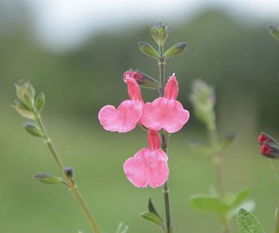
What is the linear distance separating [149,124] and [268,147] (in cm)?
12

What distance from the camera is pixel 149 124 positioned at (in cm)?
58

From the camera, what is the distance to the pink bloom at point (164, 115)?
22.5 inches

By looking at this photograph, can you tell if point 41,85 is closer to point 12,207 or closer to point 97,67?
point 97,67

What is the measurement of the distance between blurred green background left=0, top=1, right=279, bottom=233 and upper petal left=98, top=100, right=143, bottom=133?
296 centimetres

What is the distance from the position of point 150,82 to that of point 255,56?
8190mm

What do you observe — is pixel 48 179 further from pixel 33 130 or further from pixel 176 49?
pixel 176 49

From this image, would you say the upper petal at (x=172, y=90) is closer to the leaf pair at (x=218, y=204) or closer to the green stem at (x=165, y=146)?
the green stem at (x=165, y=146)

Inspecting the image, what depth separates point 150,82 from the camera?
0.62 metres

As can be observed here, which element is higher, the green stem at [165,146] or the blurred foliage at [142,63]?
the blurred foliage at [142,63]

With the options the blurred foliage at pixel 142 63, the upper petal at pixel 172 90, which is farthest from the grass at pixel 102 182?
the upper petal at pixel 172 90

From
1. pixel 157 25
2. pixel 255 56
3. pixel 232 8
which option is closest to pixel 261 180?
pixel 255 56

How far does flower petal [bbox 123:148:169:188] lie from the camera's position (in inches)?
22.1

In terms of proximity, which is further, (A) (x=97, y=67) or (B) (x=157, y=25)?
(A) (x=97, y=67)

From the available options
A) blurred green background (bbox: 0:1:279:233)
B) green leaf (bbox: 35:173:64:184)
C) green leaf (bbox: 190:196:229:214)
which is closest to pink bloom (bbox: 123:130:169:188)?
green leaf (bbox: 35:173:64:184)
